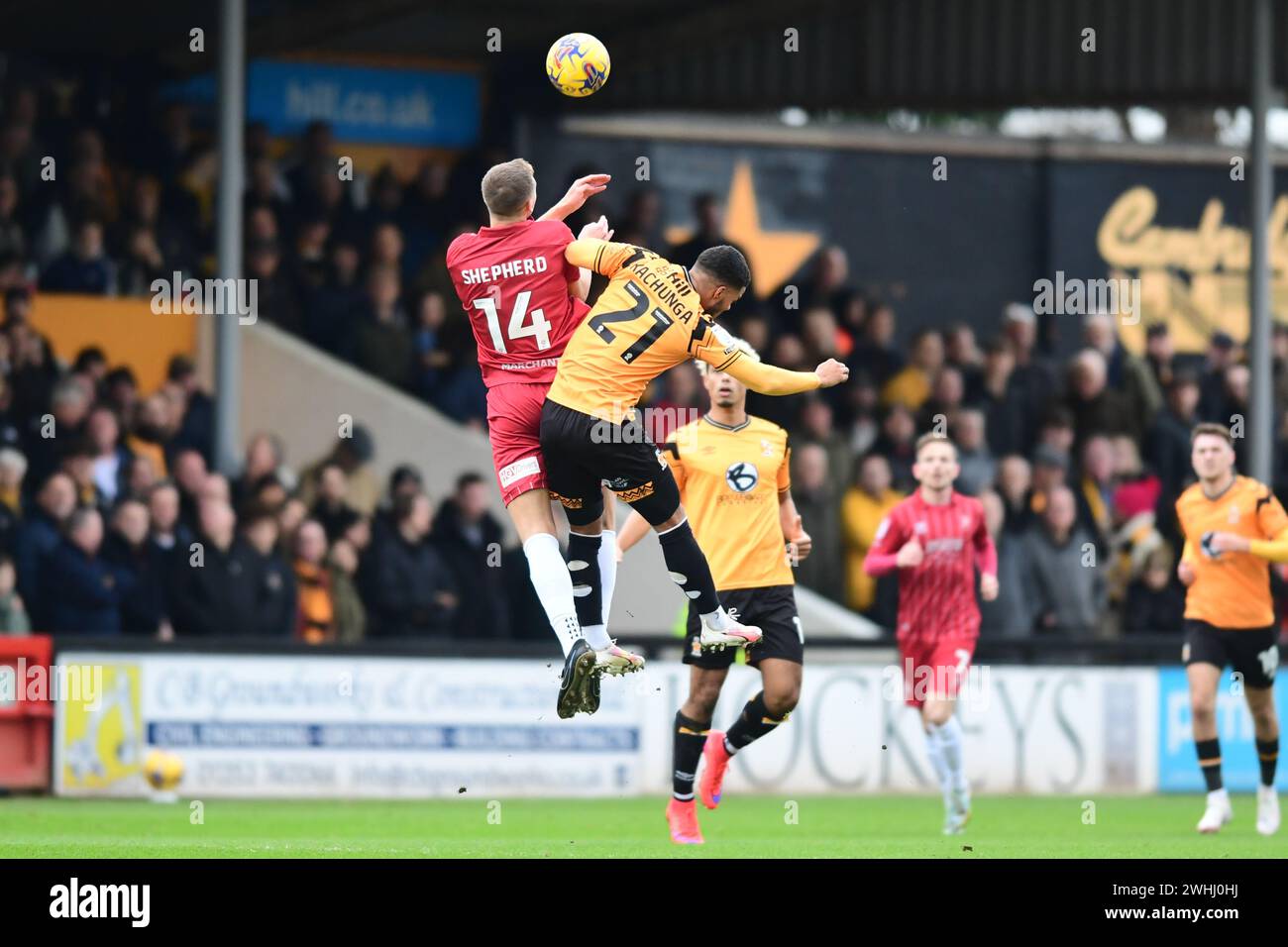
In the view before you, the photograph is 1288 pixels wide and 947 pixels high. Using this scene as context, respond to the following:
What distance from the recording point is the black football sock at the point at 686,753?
525 inches

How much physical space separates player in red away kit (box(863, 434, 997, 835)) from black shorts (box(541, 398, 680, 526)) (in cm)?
402

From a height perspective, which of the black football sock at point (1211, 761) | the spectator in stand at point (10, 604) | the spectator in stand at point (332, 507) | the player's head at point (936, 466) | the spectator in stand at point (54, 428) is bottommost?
the black football sock at point (1211, 761)

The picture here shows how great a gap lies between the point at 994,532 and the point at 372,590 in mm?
5851

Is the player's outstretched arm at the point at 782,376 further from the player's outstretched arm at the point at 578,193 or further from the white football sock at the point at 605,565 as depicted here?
the white football sock at the point at 605,565

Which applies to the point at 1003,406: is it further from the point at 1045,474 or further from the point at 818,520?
the point at 818,520

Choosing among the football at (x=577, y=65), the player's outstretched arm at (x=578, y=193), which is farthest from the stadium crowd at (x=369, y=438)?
the football at (x=577, y=65)

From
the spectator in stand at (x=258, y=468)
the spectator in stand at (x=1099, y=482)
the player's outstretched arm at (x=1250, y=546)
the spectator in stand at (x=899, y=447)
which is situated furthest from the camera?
the spectator in stand at (x=1099, y=482)

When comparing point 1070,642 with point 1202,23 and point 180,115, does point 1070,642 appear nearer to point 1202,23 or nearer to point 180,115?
point 1202,23

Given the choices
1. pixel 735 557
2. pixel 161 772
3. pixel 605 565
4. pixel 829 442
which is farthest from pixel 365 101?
pixel 605 565

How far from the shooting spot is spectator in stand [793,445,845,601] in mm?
20312

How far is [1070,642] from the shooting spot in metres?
19.4

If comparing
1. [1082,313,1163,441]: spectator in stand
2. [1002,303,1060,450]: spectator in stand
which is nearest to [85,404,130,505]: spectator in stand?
[1002,303,1060,450]: spectator in stand

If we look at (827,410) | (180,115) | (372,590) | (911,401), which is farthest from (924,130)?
(372,590)

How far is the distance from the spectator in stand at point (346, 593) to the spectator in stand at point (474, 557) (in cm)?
77
